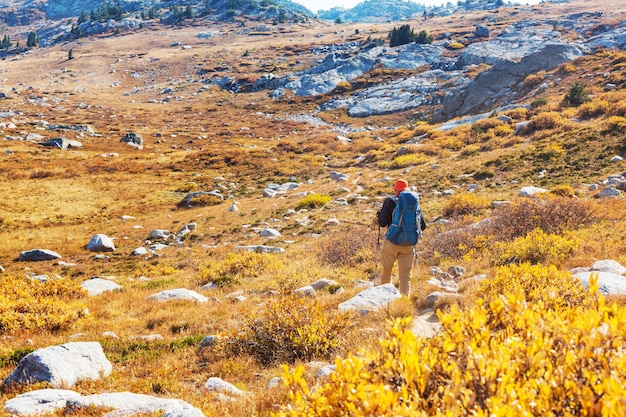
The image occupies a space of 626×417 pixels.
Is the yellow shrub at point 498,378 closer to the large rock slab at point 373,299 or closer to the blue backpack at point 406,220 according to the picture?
the large rock slab at point 373,299

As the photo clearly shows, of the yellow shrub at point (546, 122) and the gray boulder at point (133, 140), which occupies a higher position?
the yellow shrub at point (546, 122)

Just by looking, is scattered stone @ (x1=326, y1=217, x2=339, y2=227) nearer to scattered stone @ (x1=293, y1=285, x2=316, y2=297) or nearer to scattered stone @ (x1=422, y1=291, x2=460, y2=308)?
scattered stone @ (x1=293, y1=285, x2=316, y2=297)

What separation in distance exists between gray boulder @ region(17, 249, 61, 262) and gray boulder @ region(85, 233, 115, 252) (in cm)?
163

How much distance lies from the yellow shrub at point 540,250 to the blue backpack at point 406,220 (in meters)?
2.76

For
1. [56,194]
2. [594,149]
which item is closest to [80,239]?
[56,194]

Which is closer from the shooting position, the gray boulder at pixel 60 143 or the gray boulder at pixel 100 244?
the gray boulder at pixel 100 244

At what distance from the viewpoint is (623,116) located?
23469 mm

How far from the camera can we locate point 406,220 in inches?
320

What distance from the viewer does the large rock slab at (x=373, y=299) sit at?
7417mm

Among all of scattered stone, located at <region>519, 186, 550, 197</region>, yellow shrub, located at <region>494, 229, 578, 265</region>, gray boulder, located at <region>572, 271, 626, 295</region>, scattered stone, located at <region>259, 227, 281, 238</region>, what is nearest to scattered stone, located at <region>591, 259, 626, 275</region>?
gray boulder, located at <region>572, 271, 626, 295</region>

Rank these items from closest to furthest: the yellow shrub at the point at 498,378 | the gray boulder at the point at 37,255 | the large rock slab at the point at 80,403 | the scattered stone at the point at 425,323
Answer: the yellow shrub at the point at 498,378 → the large rock slab at the point at 80,403 → the scattered stone at the point at 425,323 → the gray boulder at the point at 37,255

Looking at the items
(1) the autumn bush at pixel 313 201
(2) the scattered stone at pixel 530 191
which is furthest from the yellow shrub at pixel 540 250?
(1) the autumn bush at pixel 313 201

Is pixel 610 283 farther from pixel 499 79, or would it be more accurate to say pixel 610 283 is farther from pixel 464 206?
pixel 499 79

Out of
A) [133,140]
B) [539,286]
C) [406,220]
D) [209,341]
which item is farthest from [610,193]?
[133,140]
